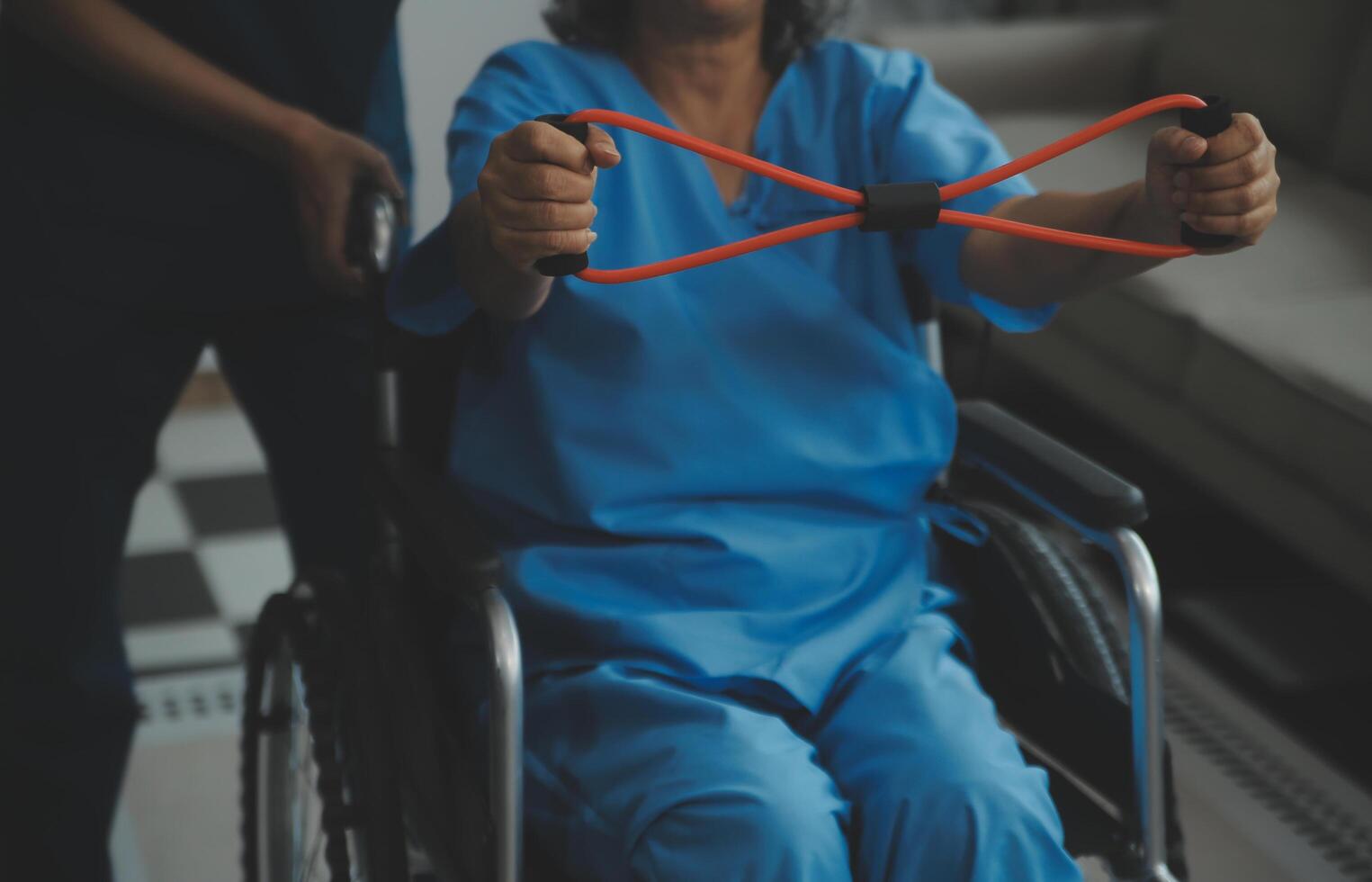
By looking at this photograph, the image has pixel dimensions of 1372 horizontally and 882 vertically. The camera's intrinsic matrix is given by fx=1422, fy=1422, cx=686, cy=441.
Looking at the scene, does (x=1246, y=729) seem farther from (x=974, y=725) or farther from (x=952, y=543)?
(x=974, y=725)

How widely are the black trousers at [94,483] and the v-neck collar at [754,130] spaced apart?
35 centimetres

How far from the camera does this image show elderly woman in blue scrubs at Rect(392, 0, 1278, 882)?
0.92 meters

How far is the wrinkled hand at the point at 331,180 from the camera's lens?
113 centimetres

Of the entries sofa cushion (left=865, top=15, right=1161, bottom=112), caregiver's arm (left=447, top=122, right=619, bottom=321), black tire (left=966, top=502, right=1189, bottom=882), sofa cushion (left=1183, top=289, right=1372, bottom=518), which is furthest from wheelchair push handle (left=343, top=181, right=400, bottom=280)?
sofa cushion (left=865, top=15, right=1161, bottom=112)

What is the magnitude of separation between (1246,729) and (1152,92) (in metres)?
1.36

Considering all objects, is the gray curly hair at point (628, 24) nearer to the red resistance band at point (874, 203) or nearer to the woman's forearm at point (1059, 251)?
the woman's forearm at point (1059, 251)

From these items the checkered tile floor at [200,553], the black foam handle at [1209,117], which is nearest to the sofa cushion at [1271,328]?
the black foam handle at [1209,117]

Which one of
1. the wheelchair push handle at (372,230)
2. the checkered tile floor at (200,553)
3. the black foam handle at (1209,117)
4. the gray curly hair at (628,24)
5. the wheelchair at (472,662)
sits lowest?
the checkered tile floor at (200,553)

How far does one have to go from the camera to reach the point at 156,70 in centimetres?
112

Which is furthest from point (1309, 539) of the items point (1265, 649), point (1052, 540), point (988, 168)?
point (988, 168)

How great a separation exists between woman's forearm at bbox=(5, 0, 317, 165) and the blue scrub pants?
49 centimetres

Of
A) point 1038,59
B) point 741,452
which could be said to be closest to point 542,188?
point 741,452

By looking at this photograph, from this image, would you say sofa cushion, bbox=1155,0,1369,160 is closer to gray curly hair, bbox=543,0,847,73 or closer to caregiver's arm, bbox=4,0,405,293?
gray curly hair, bbox=543,0,847,73

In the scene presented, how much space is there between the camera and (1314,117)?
2.09m
